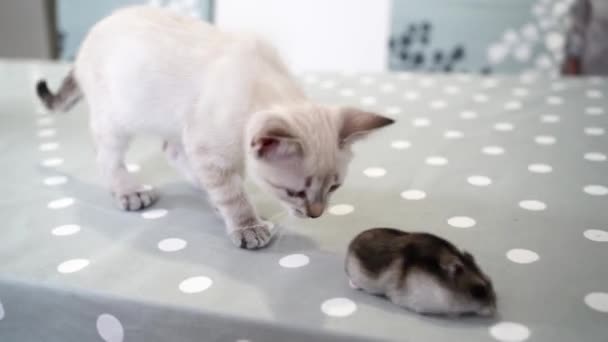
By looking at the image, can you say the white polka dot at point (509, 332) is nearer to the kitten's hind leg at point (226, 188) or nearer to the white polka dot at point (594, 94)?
the kitten's hind leg at point (226, 188)

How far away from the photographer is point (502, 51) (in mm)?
1988

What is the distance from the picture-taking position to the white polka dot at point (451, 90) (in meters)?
1.44

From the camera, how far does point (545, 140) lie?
41.0 inches

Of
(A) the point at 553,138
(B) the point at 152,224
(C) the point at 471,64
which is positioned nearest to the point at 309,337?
(B) the point at 152,224

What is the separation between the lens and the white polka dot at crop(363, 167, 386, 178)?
91 cm

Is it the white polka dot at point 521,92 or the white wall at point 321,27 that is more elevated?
the white wall at point 321,27

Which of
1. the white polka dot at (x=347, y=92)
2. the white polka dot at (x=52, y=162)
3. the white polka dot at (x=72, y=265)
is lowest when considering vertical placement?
the white polka dot at (x=72, y=265)

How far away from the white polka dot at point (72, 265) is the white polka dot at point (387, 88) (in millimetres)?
1010

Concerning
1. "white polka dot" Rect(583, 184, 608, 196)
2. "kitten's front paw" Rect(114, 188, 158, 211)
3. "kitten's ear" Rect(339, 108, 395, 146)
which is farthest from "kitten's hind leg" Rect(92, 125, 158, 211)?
"white polka dot" Rect(583, 184, 608, 196)

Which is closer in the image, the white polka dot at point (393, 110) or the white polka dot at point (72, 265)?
the white polka dot at point (72, 265)

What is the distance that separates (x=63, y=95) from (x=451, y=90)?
38.3 inches

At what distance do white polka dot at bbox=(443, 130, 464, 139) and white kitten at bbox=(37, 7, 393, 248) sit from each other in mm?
415

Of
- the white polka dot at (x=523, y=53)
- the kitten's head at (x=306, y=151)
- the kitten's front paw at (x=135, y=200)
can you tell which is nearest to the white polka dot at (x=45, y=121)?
the kitten's front paw at (x=135, y=200)

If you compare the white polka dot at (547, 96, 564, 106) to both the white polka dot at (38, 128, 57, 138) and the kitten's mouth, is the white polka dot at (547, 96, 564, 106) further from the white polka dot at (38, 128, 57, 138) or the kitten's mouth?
the white polka dot at (38, 128, 57, 138)
